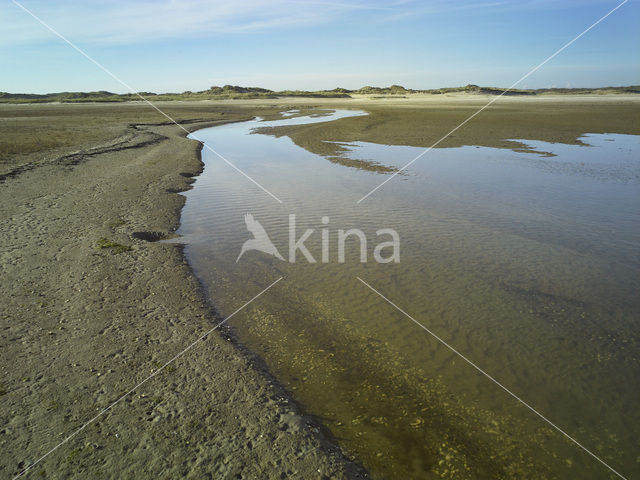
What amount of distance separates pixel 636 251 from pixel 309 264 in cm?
703

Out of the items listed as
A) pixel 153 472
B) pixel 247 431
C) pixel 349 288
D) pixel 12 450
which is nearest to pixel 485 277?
pixel 349 288

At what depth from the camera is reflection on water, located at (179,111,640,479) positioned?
151 inches

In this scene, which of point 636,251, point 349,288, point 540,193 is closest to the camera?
point 349,288

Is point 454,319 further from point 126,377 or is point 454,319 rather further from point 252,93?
point 252,93

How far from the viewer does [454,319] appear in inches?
235

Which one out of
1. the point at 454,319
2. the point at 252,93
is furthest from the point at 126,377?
the point at 252,93

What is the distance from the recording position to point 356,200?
1227cm

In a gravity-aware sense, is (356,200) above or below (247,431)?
below

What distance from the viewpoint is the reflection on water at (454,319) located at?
3840mm

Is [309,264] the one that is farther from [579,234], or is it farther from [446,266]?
[579,234]

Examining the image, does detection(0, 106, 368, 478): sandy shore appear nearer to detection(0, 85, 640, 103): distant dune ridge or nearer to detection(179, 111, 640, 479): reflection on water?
detection(179, 111, 640, 479): reflection on water

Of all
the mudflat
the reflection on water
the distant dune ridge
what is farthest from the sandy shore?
the distant dune ridge

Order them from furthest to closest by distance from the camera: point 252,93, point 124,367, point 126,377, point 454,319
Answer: point 252,93, point 454,319, point 124,367, point 126,377

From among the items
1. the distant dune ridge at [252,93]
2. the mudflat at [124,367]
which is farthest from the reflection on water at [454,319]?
the distant dune ridge at [252,93]
